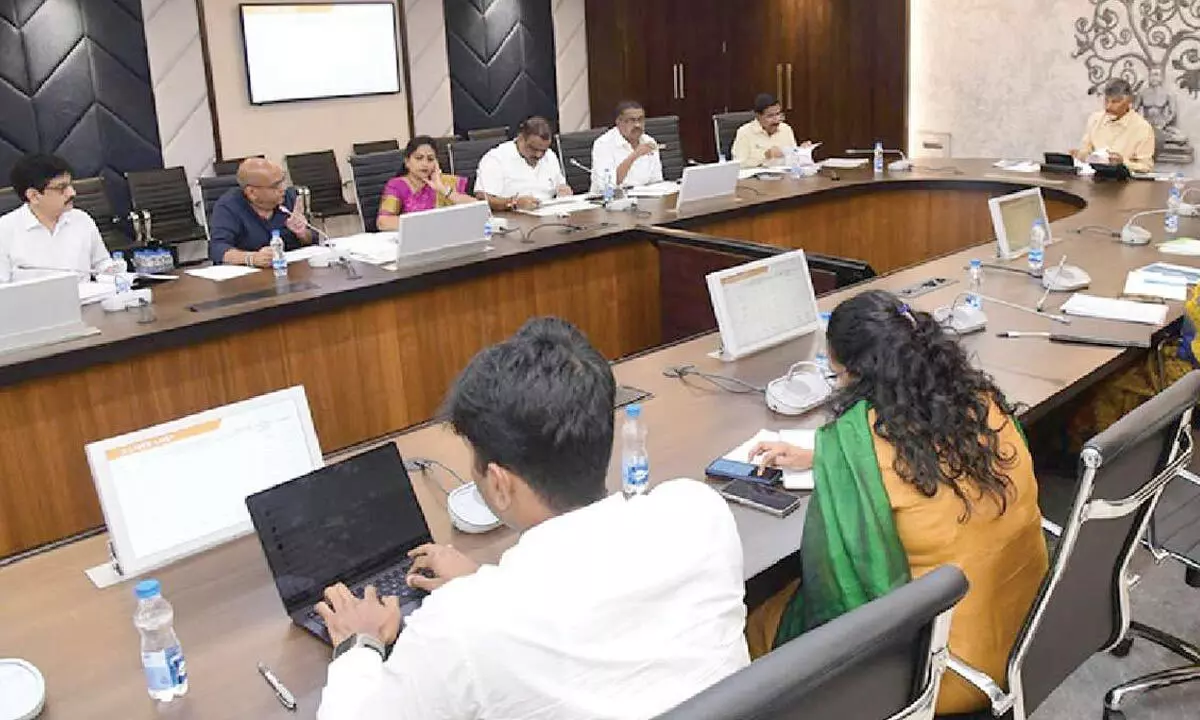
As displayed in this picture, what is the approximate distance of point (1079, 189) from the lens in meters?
5.19

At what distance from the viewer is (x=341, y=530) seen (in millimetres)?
1662

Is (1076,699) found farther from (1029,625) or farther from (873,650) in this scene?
(873,650)

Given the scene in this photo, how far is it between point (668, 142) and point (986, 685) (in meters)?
5.32

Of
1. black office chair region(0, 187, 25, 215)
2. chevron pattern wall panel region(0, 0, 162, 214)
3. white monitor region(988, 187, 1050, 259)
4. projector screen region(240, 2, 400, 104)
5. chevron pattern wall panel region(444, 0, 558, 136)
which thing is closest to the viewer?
white monitor region(988, 187, 1050, 259)

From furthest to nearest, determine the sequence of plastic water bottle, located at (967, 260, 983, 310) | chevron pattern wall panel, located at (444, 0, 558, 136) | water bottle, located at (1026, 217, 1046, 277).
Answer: chevron pattern wall panel, located at (444, 0, 558, 136) → water bottle, located at (1026, 217, 1046, 277) → plastic water bottle, located at (967, 260, 983, 310)

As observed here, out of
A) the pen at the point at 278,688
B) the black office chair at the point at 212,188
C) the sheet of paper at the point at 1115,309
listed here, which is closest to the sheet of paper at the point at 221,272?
the black office chair at the point at 212,188

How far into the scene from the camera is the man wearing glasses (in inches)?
257

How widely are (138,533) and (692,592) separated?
1041mm

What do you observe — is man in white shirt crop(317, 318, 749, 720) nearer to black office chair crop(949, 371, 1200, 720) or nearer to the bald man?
black office chair crop(949, 371, 1200, 720)

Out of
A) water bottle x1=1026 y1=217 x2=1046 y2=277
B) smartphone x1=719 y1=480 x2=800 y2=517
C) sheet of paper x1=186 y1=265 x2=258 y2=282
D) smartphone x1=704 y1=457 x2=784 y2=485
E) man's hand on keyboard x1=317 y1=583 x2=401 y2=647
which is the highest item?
sheet of paper x1=186 y1=265 x2=258 y2=282

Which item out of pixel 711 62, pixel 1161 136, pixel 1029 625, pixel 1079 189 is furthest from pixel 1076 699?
pixel 711 62

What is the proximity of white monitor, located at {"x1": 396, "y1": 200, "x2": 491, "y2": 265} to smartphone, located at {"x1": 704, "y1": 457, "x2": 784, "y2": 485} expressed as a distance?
2.05 meters

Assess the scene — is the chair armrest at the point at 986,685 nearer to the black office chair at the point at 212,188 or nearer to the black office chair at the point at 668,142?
the black office chair at the point at 212,188

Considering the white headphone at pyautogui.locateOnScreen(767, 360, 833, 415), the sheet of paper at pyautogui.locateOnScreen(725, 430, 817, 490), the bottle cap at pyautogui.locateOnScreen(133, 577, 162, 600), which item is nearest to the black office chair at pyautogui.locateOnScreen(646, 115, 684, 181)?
the white headphone at pyautogui.locateOnScreen(767, 360, 833, 415)
